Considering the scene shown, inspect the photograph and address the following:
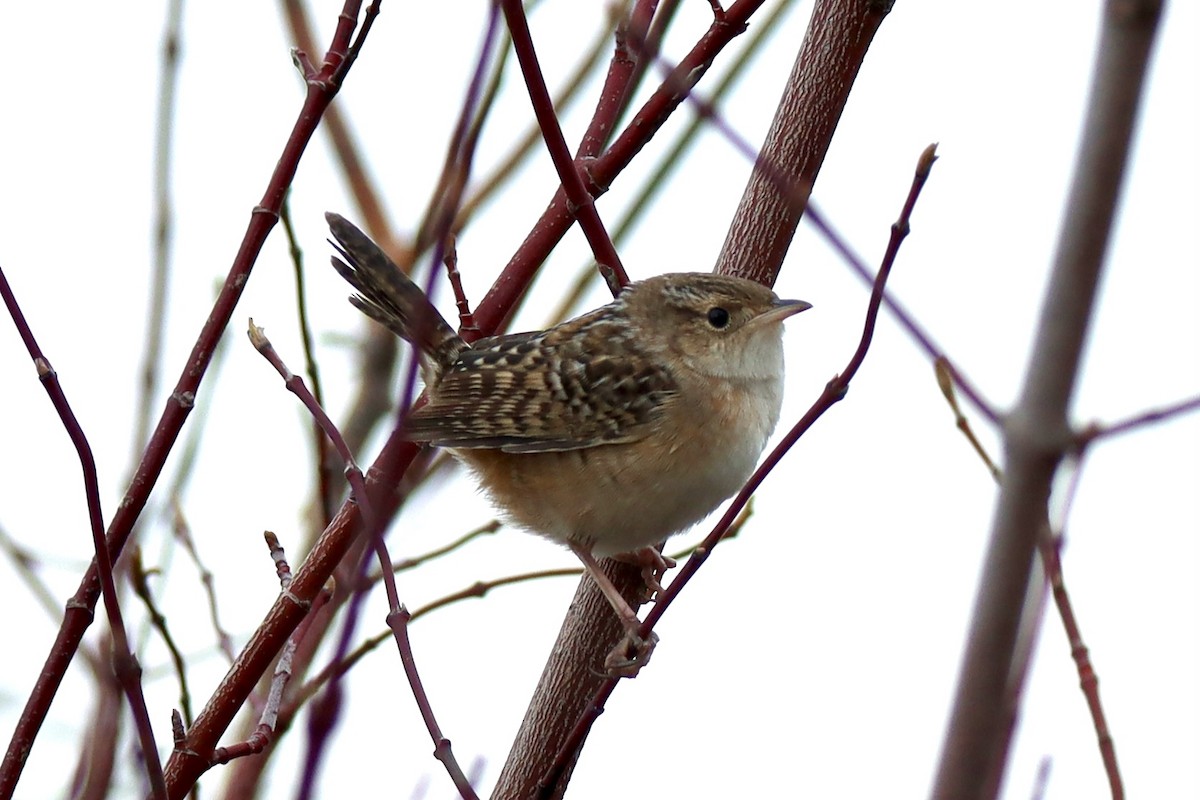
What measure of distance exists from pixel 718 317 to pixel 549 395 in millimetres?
530

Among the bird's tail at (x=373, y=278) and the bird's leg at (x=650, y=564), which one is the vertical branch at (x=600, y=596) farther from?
the bird's tail at (x=373, y=278)

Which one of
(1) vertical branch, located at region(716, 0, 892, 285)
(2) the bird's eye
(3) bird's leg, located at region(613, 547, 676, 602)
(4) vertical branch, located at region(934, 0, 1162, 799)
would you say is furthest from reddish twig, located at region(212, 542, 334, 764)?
(4) vertical branch, located at region(934, 0, 1162, 799)

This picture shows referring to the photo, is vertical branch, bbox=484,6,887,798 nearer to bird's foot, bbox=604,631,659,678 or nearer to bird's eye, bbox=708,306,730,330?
bird's foot, bbox=604,631,659,678

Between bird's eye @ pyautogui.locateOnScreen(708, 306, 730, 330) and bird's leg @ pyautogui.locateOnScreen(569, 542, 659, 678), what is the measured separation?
75 centimetres

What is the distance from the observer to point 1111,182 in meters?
0.86

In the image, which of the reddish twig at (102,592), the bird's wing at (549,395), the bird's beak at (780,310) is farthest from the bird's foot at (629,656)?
the reddish twig at (102,592)

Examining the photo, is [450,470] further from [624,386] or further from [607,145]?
[607,145]

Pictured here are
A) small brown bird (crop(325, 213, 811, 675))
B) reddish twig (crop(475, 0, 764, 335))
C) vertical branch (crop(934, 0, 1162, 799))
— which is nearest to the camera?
vertical branch (crop(934, 0, 1162, 799))

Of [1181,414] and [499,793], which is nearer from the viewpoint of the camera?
[1181,414]

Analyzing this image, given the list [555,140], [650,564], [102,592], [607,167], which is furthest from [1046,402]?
[650,564]

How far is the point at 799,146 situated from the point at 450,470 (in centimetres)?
134

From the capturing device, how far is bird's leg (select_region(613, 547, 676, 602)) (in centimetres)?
352

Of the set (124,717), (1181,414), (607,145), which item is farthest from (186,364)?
(1181,414)

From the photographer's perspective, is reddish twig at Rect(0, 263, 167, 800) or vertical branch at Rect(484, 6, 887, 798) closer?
reddish twig at Rect(0, 263, 167, 800)
